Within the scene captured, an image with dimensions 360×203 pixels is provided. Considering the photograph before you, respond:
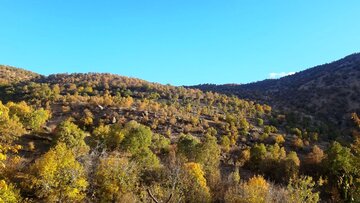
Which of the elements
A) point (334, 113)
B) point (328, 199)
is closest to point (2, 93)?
point (328, 199)

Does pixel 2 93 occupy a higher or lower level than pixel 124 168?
higher

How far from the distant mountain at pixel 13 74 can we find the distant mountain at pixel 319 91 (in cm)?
8001

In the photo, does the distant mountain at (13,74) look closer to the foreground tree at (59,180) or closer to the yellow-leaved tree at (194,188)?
the foreground tree at (59,180)

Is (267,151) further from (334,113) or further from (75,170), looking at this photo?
(334,113)

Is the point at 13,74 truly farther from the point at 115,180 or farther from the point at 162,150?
the point at 115,180

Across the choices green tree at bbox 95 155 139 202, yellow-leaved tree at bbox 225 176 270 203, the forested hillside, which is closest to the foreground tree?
green tree at bbox 95 155 139 202

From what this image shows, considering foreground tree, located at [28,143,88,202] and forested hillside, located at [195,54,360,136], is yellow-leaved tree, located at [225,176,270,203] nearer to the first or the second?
foreground tree, located at [28,143,88,202]

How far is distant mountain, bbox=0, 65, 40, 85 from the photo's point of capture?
13010 cm

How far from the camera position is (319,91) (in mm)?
120875

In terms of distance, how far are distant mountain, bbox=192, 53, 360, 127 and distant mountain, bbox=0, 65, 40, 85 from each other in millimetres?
80007

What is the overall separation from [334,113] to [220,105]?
35045mm

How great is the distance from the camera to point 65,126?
2218 inches

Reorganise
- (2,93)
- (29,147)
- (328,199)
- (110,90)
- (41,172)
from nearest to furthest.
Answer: (41,172) < (328,199) < (29,147) < (2,93) < (110,90)

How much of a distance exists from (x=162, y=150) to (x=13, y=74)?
104 metres
